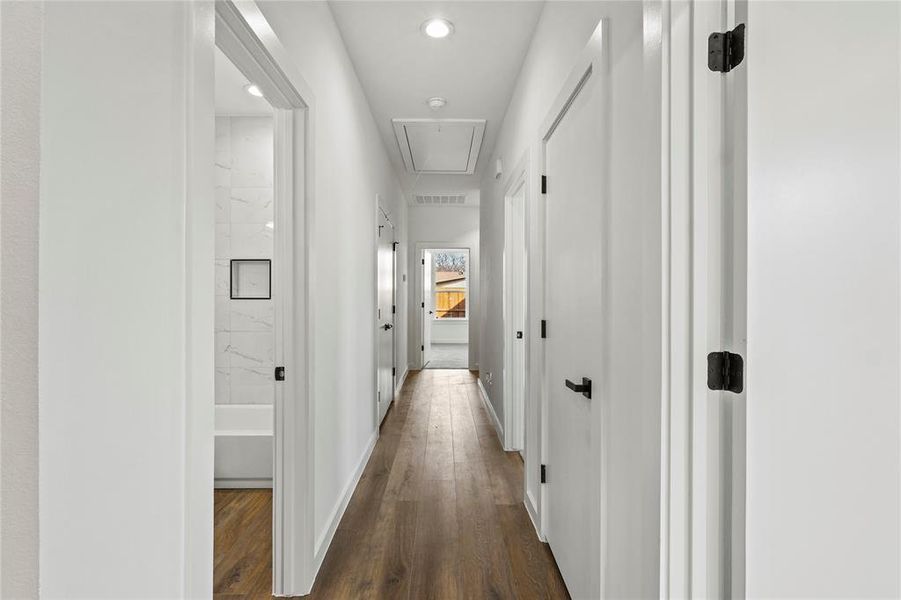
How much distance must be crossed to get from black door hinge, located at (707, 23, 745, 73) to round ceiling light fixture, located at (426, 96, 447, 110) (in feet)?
8.65

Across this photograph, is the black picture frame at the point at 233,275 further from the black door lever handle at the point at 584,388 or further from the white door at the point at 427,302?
the white door at the point at 427,302

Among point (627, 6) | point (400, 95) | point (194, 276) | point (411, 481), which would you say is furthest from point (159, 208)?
point (400, 95)

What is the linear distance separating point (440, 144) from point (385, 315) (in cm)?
175

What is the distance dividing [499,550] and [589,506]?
74cm

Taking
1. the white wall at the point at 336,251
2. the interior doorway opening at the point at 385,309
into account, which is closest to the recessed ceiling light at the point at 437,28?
the white wall at the point at 336,251

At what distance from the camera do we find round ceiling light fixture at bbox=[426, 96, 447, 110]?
11.1 feet

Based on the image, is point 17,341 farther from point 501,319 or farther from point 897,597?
point 501,319

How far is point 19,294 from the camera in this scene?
0.58 m

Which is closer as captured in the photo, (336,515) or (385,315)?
(336,515)

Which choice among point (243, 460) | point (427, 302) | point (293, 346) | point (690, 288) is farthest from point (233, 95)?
point (427, 302)

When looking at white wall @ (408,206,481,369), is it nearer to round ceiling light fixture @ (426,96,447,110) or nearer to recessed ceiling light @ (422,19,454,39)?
round ceiling light fixture @ (426,96,447,110)

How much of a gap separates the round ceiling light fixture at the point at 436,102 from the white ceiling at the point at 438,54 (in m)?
0.04

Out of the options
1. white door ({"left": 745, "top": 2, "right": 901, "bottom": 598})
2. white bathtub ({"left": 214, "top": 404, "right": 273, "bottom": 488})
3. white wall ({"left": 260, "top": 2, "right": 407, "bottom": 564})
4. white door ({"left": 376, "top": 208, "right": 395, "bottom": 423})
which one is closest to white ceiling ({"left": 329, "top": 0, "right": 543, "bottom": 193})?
white wall ({"left": 260, "top": 2, "right": 407, "bottom": 564})

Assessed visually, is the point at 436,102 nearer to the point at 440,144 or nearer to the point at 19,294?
the point at 440,144
